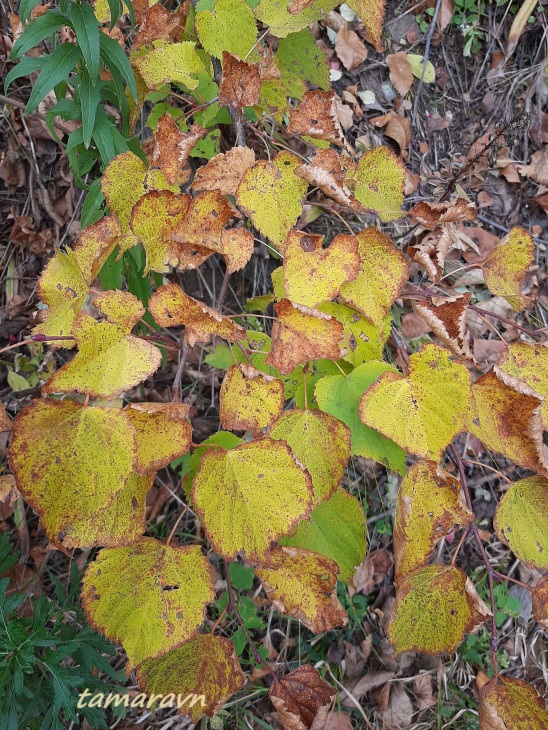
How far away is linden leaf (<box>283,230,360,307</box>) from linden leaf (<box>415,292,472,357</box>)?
0.15 meters

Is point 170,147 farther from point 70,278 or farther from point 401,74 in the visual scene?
point 401,74

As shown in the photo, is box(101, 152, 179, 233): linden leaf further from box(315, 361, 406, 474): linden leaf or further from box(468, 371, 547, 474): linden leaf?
box(468, 371, 547, 474): linden leaf

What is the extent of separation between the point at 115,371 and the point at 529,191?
165 centimetres

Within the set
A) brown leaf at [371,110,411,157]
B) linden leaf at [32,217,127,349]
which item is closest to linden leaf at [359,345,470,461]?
linden leaf at [32,217,127,349]

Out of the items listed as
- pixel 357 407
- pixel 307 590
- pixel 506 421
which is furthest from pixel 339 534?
pixel 506 421

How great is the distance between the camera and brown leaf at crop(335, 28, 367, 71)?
175cm

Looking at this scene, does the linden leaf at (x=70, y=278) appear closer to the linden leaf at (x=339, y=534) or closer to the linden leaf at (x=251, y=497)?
the linden leaf at (x=251, y=497)

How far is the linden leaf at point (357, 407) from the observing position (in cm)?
95

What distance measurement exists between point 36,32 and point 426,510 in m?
1.02

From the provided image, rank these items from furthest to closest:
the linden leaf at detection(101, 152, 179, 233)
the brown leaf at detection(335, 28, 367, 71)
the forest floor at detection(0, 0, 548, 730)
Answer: the brown leaf at detection(335, 28, 367, 71) → the forest floor at detection(0, 0, 548, 730) → the linden leaf at detection(101, 152, 179, 233)

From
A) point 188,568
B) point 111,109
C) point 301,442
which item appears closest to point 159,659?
point 188,568

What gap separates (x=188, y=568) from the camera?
34.0 inches

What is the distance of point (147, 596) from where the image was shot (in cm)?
85

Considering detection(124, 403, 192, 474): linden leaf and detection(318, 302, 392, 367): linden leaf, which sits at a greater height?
detection(124, 403, 192, 474): linden leaf
